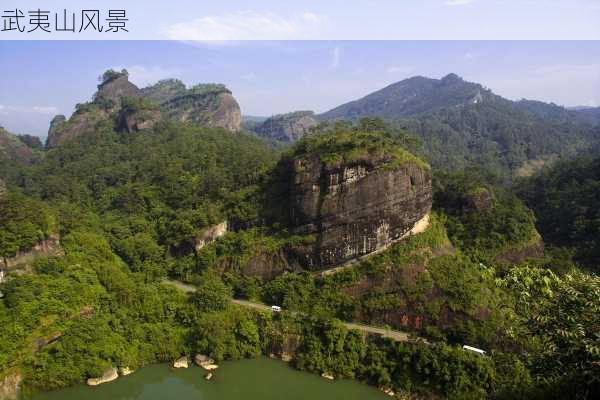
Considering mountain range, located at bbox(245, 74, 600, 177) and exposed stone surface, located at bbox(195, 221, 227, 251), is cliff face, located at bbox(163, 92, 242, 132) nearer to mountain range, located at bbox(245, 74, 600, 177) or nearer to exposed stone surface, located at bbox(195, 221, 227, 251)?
mountain range, located at bbox(245, 74, 600, 177)

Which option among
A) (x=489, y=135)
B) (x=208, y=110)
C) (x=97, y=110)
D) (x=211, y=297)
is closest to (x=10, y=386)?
(x=211, y=297)

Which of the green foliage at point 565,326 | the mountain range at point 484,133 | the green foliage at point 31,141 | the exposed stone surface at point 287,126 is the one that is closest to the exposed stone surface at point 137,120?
the mountain range at point 484,133

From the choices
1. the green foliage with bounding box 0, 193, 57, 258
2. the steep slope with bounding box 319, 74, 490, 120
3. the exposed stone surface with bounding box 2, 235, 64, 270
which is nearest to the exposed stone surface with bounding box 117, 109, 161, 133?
the green foliage with bounding box 0, 193, 57, 258

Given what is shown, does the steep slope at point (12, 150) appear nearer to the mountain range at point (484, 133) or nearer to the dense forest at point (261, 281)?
the dense forest at point (261, 281)

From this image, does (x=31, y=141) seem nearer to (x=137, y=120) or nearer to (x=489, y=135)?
(x=137, y=120)

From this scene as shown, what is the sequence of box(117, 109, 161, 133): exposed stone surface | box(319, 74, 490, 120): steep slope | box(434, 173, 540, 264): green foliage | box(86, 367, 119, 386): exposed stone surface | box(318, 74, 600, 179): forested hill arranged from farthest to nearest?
box(319, 74, 490, 120): steep slope → box(318, 74, 600, 179): forested hill → box(117, 109, 161, 133): exposed stone surface → box(434, 173, 540, 264): green foliage → box(86, 367, 119, 386): exposed stone surface

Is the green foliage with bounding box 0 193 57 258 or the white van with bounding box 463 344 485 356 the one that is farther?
the green foliage with bounding box 0 193 57 258
